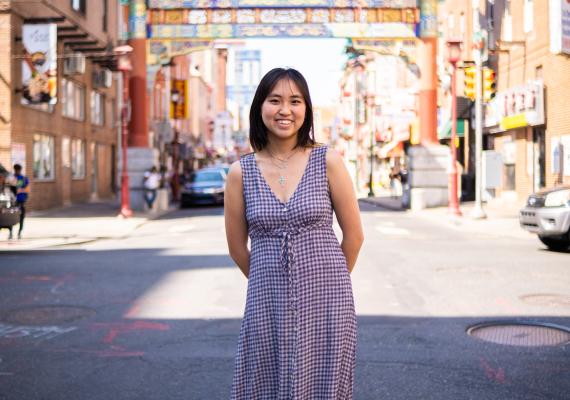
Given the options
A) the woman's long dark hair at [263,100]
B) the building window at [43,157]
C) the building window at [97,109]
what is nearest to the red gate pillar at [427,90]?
the building window at [43,157]

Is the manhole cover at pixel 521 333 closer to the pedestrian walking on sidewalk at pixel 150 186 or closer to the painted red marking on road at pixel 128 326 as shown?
the painted red marking on road at pixel 128 326

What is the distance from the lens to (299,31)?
89.3 feet

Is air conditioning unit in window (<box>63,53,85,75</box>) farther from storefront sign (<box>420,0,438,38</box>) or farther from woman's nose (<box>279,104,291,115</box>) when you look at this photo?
woman's nose (<box>279,104,291,115</box>)

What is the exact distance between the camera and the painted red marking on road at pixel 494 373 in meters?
5.09

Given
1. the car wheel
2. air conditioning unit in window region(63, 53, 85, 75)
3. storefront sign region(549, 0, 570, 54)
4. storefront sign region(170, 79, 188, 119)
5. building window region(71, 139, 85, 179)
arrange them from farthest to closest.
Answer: storefront sign region(170, 79, 188, 119), building window region(71, 139, 85, 179), air conditioning unit in window region(63, 53, 85, 75), storefront sign region(549, 0, 570, 54), the car wheel

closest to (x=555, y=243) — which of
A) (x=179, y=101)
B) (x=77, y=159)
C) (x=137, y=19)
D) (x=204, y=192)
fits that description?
(x=137, y=19)

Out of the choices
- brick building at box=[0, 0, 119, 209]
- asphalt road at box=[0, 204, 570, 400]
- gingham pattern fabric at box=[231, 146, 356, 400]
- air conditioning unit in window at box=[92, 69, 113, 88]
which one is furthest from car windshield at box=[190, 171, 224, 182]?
gingham pattern fabric at box=[231, 146, 356, 400]

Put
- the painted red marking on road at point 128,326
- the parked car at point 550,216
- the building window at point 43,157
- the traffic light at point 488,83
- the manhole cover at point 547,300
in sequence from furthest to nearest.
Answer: the building window at point 43,157
the traffic light at point 488,83
the parked car at point 550,216
the manhole cover at point 547,300
the painted red marking on road at point 128,326

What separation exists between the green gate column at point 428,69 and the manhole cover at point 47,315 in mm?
22103

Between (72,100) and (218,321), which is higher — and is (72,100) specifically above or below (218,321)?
above

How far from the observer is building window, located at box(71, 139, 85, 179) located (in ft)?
103

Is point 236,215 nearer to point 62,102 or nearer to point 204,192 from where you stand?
point 62,102

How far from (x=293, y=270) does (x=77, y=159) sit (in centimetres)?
3082

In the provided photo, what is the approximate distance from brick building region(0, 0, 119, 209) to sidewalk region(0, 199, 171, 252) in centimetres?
165
